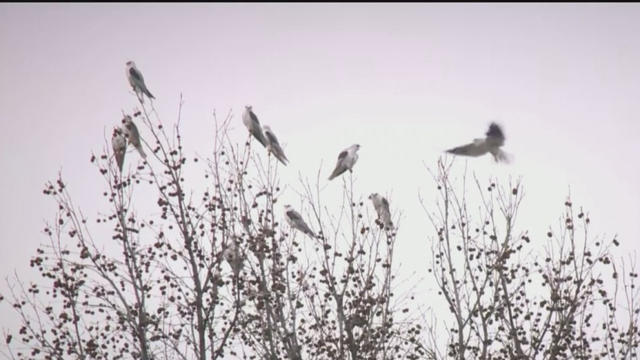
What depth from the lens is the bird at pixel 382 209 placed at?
28.2ft

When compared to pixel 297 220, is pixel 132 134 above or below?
above

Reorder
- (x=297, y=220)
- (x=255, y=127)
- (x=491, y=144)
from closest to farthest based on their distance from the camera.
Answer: (x=491, y=144) < (x=297, y=220) < (x=255, y=127)

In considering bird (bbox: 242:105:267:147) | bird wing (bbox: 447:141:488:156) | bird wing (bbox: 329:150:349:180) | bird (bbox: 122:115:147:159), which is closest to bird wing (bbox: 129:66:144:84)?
bird (bbox: 242:105:267:147)

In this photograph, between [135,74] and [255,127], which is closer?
[255,127]

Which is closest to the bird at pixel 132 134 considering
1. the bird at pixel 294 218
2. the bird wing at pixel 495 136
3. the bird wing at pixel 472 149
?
the bird at pixel 294 218

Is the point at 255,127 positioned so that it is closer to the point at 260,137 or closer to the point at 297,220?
the point at 260,137

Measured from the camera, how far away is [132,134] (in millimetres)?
8984

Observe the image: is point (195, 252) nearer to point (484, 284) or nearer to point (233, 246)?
point (233, 246)

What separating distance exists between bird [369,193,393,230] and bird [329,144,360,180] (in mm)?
660

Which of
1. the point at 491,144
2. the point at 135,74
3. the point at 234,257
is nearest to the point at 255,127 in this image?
the point at 135,74

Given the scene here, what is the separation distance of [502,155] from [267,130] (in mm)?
4566

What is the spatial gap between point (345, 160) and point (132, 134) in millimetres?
3540

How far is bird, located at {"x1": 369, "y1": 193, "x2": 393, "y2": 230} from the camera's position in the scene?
339 inches

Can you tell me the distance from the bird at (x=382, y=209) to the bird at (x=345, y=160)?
0.66 meters
